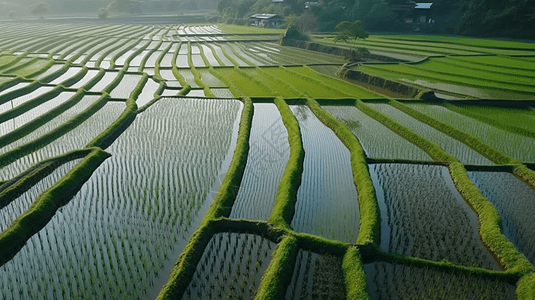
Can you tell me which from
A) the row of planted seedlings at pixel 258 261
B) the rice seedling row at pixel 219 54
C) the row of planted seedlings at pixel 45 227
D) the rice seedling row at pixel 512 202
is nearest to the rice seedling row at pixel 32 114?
the row of planted seedlings at pixel 45 227

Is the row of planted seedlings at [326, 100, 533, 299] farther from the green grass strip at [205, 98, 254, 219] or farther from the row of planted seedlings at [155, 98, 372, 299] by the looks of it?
the green grass strip at [205, 98, 254, 219]

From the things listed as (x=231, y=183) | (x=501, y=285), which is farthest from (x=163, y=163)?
(x=501, y=285)

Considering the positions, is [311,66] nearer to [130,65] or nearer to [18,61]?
[130,65]

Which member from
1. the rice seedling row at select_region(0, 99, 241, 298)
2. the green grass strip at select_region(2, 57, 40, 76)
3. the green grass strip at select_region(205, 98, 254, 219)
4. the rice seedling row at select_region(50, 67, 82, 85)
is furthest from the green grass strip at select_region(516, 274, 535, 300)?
the green grass strip at select_region(2, 57, 40, 76)

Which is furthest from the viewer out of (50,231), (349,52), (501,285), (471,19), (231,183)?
(471,19)

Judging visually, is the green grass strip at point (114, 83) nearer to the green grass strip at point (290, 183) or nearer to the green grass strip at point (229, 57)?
the green grass strip at point (229, 57)

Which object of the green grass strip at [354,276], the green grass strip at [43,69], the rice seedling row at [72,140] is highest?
the green grass strip at [43,69]
